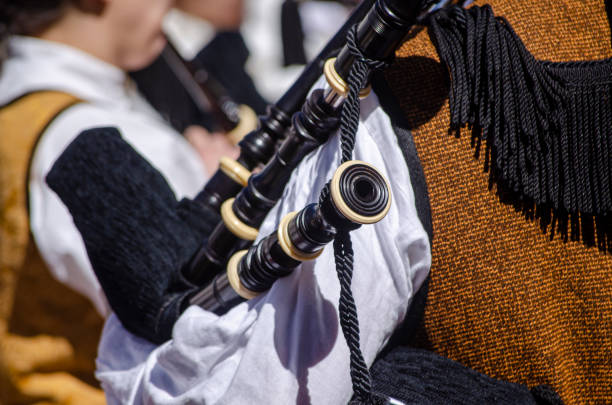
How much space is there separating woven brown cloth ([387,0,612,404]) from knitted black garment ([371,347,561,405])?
14mm

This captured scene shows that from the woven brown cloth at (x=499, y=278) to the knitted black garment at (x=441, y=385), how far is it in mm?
14

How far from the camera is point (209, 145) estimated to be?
1.48 meters

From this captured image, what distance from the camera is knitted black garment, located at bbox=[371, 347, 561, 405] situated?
0.43m

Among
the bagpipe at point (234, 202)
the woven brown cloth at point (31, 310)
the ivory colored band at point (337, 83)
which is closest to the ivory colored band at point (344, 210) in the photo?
the bagpipe at point (234, 202)

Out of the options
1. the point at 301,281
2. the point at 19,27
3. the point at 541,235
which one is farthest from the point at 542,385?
the point at 19,27

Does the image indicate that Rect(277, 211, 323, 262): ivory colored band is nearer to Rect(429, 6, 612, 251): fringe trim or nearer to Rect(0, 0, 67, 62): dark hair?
Rect(429, 6, 612, 251): fringe trim

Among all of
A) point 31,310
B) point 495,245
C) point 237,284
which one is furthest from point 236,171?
point 31,310

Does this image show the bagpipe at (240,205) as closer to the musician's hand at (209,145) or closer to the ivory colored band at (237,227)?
the ivory colored band at (237,227)

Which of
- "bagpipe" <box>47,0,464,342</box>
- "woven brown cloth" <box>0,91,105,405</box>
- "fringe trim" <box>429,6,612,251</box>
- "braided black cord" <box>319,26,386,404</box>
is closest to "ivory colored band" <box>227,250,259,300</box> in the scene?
"bagpipe" <box>47,0,464,342</box>

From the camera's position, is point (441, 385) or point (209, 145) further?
point (209, 145)

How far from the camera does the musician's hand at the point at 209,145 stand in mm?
1405

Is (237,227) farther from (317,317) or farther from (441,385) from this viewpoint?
(441,385)

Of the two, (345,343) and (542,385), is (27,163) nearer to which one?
(345,343)

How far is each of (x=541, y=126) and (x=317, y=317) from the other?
269 mm
